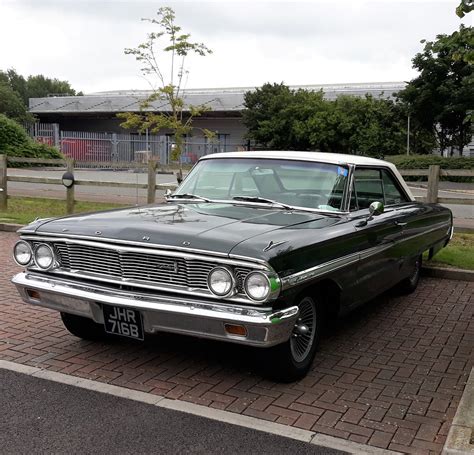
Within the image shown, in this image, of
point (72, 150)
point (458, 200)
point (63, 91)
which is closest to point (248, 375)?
point (458, 200)

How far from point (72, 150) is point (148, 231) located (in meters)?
36.2

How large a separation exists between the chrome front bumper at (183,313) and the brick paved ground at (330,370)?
19.3 inches

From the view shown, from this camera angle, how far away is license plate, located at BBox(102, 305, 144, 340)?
3938 millimetres

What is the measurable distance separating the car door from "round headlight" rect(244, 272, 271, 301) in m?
1.40

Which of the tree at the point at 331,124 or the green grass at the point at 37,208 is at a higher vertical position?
the tree at the point at 331,124

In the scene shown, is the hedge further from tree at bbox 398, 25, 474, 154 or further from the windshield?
the windshield

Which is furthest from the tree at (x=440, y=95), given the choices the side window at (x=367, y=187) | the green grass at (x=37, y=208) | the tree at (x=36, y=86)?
the tree at (x=36, y=86)

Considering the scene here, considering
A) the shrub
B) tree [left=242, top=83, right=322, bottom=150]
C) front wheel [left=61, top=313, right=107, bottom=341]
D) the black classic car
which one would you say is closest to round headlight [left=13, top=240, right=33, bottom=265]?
the black classic car

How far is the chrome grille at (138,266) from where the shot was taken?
3.79 meters

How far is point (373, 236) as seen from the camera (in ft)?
16.5

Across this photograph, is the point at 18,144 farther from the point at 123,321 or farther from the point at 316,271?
the point at 316,271

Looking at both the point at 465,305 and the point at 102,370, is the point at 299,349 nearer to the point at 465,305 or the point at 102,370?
the point at 102,370

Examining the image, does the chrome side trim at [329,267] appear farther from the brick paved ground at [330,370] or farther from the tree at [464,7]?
the tree at [464,7]

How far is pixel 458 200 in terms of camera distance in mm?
9234
